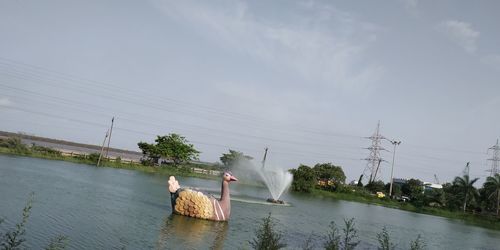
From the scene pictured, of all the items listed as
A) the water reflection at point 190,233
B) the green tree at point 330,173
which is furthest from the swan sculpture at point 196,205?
the green tree at point 330,173

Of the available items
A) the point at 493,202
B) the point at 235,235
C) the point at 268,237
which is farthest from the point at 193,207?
the point at 493,202

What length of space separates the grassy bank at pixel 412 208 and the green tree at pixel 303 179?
1.41 metres

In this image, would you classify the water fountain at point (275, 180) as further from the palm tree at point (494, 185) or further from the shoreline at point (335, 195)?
the palm tree at point (494, 185)

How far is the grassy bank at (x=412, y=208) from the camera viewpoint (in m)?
67.9

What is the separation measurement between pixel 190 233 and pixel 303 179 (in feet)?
198

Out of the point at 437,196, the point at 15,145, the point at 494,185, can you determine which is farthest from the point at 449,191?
the point at 15,145

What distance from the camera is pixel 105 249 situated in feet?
49.8

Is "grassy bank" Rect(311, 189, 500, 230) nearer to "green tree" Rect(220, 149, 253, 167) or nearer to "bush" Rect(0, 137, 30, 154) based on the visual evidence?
"green tree" Rect(220, 149, 253, 167)

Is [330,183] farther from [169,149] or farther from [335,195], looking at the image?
[169,149]

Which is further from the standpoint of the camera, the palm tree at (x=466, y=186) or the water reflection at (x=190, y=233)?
the palm tree at (x=466, y=186)

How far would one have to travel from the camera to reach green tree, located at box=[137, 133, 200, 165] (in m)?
73.5

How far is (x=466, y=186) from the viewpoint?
78750mm

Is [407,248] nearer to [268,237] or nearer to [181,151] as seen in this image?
[268,237]

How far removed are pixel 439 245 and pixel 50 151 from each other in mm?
49448
